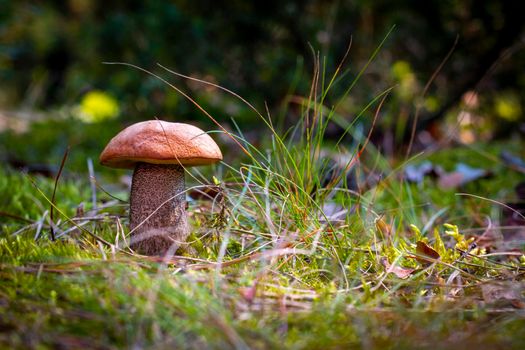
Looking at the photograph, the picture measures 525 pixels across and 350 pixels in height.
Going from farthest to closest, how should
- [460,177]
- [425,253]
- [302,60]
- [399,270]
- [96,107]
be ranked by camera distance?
[96,107] < [302,60] < [460,177] < [425,253] < [399,270]

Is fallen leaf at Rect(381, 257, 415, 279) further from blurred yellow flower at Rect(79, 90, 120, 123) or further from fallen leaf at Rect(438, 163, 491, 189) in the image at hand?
blurred yellow flower at Rect(79, 90, 120, 123)

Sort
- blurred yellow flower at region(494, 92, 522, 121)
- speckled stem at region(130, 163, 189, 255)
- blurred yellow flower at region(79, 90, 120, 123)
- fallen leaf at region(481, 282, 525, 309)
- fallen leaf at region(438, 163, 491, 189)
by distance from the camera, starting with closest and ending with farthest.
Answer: fallen leaf at region(481, 282, 525, 309)
speckled stem at region(130, 163, 189, 255)
fallen leaf at region(438, 163, 491, 189)
blurred yellow flower at region(494, 92, 522, 121)
blurred yellow flower at region(79, 90, 120, 123)

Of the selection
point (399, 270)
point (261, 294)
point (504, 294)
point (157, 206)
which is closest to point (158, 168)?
point (157, 206)

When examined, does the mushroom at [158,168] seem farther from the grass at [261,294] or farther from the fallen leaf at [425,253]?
the fallen leaf at [425,253]

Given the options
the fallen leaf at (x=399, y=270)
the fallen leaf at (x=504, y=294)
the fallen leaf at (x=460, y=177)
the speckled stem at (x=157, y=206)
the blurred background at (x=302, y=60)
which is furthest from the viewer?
the blurred background at (x=302, y=60)

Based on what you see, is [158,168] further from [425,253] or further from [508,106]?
[508,106]

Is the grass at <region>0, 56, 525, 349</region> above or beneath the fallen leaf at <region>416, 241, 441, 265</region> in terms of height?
beneath

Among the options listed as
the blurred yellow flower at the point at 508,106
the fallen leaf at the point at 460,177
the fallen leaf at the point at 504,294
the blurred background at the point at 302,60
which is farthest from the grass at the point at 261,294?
the blurred yellow flower at the point at 508,106

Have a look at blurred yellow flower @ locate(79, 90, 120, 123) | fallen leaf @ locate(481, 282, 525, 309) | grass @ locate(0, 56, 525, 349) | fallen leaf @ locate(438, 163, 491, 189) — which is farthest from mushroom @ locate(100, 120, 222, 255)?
blurred yellow flower @ locate(79, 90, 120, 123)
